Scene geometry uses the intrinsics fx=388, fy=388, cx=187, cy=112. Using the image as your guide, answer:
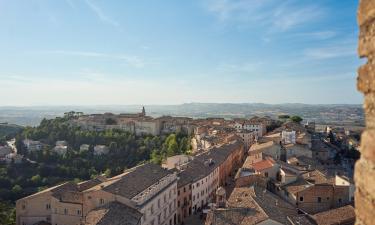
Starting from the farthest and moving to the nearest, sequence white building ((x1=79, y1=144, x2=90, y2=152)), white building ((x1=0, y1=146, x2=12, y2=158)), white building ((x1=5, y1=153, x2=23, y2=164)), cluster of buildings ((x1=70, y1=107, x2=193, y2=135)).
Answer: cluster of buildings ((x1=70, y1=107, x2=193, y2=135))
white building ((x1=79, y1=144, x2=90, y2=152))
white building ((x1=0, y1=146, x2=12, y2=158))
white building ((x1=5, y1=153, x2=23, y2=164))

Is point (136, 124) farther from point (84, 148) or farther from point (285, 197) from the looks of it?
point (285, 197)

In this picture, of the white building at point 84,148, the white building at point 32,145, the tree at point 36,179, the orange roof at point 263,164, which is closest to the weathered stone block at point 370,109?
the orange roof at point 263,164

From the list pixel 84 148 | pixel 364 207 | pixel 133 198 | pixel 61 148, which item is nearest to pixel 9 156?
pixel 61 148

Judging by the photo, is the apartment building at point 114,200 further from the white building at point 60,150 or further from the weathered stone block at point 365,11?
the white building at point 60,150

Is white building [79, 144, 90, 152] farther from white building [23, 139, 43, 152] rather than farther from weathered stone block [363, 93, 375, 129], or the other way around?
weathered stone block [363, 93, 375, 129]

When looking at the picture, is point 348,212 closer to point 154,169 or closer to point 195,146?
point 154,169

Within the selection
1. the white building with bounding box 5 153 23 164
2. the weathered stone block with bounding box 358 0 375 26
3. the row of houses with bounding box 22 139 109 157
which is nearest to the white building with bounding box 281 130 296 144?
the row of houses with bounding box 22 139 109 157

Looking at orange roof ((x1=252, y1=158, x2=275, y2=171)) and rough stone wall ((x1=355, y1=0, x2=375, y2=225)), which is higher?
rough stone wall ((x1=355, y1=0, x2=375, y2=225))
